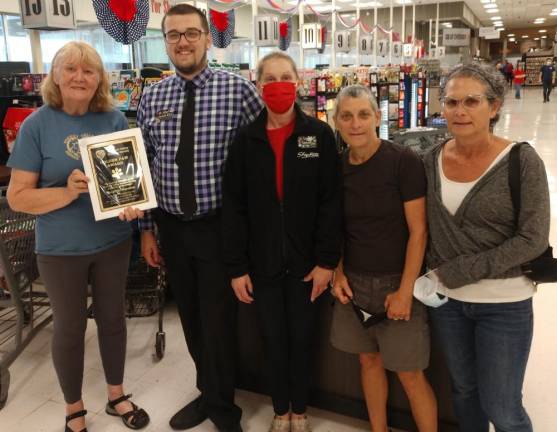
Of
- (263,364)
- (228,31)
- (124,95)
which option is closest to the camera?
(263,364)

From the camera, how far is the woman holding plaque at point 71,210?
209 centimetres

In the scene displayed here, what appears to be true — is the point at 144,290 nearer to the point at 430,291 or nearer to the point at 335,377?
the point at 335,377

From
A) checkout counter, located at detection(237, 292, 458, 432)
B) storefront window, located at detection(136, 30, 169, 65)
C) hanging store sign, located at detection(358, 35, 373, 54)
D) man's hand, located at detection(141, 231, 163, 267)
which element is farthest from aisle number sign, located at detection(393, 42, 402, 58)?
man's hand, located at detection(141, 231, 163, 267)

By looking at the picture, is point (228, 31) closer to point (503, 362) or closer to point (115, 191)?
point (115, 191)

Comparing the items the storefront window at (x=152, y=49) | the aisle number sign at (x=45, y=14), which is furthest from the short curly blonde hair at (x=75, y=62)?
the storefront window at (x=152, y=49)

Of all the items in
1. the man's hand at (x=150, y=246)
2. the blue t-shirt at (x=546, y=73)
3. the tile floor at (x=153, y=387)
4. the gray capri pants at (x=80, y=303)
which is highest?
the blue t-shirt at (x=546, y=73)

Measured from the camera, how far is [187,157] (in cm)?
215

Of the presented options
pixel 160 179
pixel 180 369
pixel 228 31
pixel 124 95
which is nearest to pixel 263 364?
pixel 180 369

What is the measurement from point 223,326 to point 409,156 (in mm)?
1127

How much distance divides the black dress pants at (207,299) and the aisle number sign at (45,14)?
247 centimetres

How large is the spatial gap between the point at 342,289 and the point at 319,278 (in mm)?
98

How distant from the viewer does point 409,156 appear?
1809mm

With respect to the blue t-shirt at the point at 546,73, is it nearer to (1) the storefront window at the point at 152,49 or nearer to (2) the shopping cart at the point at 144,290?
(1) the storefront window at the point at 152,49

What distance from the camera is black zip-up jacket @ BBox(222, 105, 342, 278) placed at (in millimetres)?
1932
